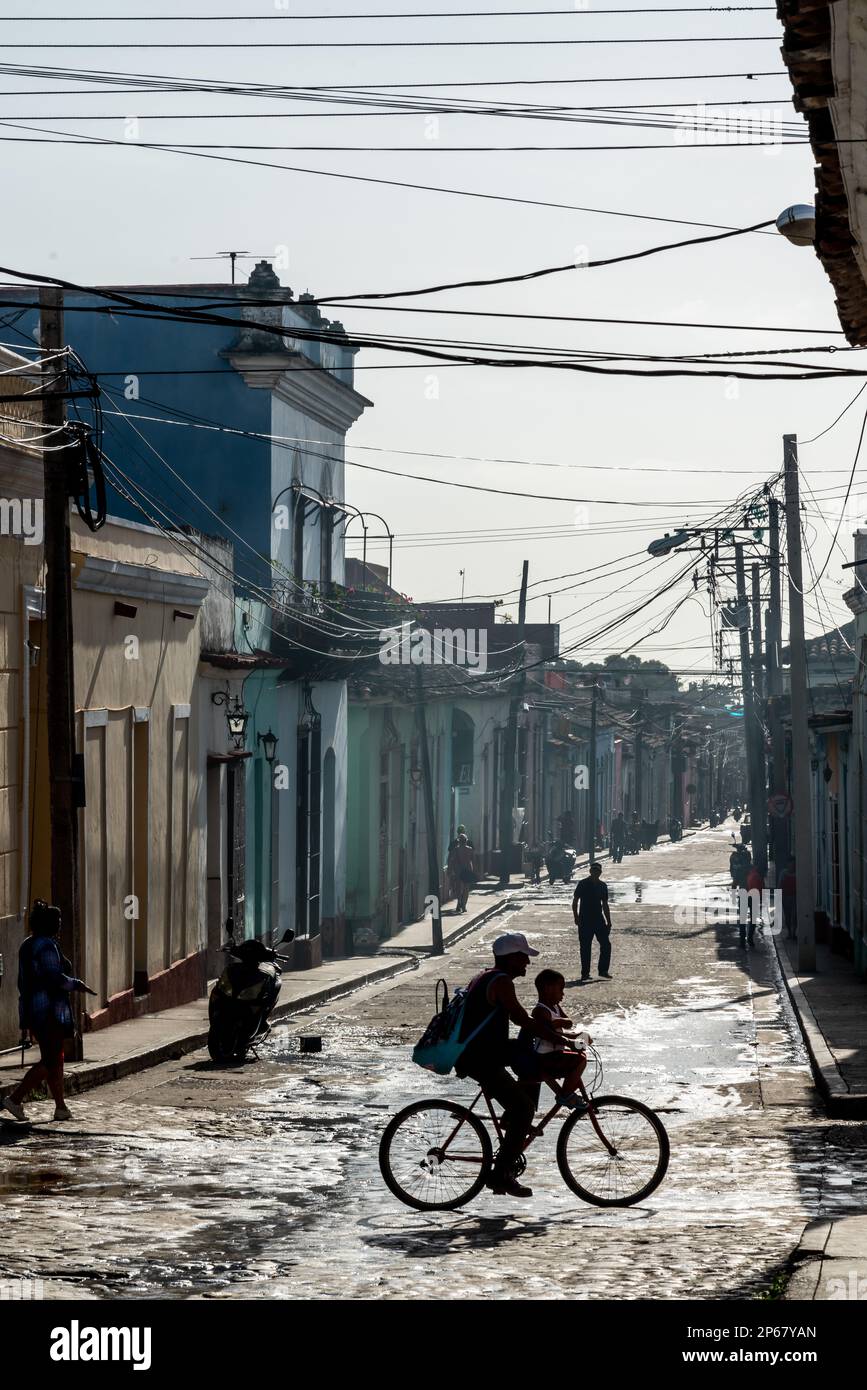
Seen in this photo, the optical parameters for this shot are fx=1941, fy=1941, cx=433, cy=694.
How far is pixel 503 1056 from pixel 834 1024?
10144 mm

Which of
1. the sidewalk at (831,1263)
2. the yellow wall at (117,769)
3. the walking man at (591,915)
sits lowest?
the sidewalk at (831,1263)

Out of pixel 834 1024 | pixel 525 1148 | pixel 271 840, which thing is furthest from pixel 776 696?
pixel 525 1148

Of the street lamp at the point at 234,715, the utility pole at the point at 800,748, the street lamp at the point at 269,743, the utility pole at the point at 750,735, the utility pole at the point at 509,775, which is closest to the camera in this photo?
the street lamp at the point at 234,715

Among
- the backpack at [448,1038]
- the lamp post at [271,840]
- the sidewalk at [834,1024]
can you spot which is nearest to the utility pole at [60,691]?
the backpack at [448,1038]

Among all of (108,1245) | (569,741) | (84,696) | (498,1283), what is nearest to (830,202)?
(498,1283)

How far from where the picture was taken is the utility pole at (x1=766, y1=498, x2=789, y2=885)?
3688 cm

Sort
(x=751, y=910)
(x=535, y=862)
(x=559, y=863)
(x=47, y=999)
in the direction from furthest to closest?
1. (x=535, y=862)
2. (x=559, y=863)
3. (x=751, y=910)
4. (x=47, y=999)

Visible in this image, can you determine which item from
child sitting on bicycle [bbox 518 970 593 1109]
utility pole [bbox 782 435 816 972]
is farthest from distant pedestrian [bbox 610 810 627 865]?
child sitting on bicycle [bbox 518 970 593 1109]

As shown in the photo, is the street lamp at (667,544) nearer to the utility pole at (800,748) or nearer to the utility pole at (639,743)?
the utility pole at (800,748)

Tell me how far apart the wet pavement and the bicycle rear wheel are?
0.47 feet

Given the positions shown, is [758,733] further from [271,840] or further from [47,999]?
[47,999]

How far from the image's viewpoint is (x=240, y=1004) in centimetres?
1683

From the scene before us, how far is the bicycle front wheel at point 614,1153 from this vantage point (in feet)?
33.2

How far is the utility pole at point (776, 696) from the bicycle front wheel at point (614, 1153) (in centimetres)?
2566
